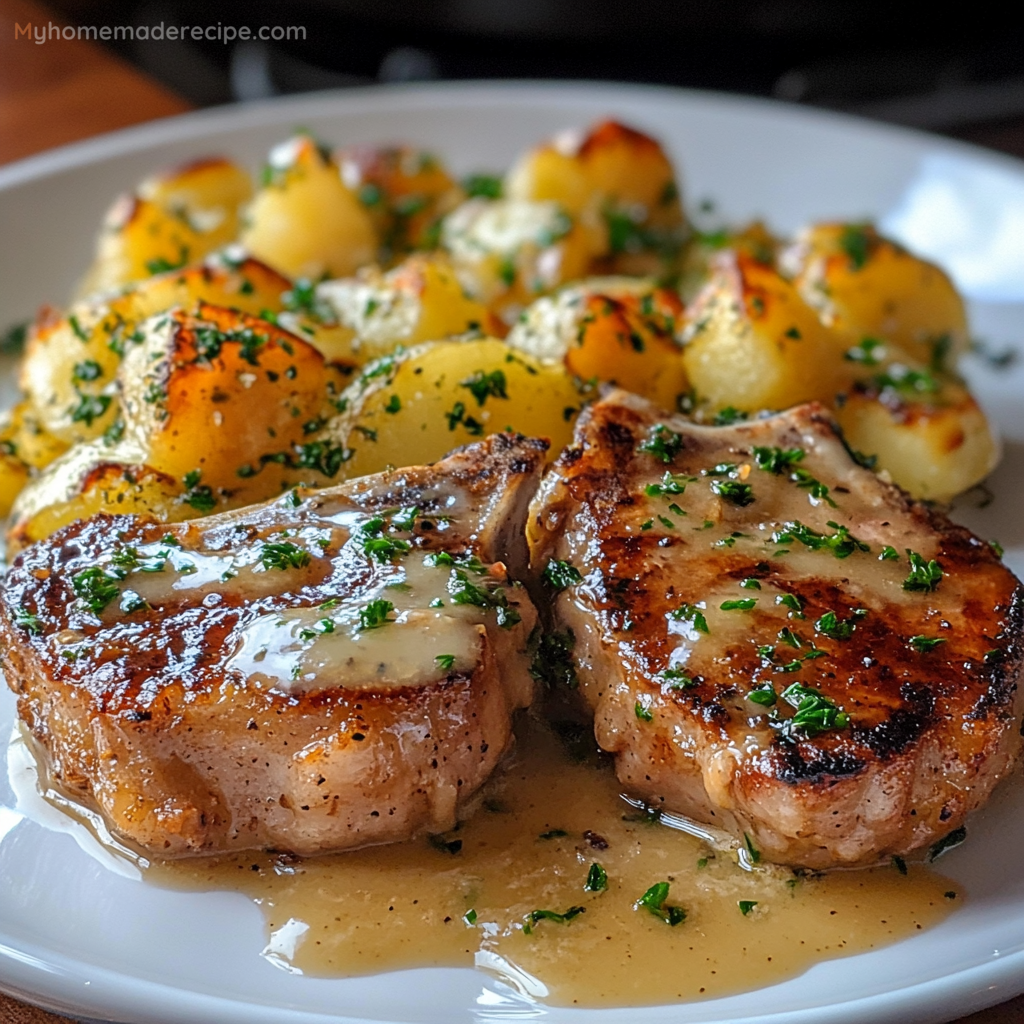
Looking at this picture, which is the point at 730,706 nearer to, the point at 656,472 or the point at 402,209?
the point at 656,472

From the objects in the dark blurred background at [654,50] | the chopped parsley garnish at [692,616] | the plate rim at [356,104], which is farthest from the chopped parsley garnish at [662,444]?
the dark blurred background at [654,50]

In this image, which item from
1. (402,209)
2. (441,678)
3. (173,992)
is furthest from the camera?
(402,209)

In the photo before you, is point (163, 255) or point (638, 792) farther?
point (163, 255)

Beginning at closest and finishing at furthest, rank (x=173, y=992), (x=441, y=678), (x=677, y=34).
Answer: (x=173, y=992), (x=441, y=678), (x=677, y=34)

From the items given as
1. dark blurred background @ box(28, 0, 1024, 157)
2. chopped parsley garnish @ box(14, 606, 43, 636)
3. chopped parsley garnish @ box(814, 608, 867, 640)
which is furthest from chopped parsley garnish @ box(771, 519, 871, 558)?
dark blurred background @ box(28, 0, 1024, 157)

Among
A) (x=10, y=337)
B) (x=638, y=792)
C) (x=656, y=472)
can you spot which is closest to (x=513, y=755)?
(x=638, y=792)

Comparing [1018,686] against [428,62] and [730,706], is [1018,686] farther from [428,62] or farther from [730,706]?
[428,62]

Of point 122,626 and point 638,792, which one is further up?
point 122,626

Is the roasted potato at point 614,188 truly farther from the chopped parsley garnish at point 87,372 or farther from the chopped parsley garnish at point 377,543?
the chopped parsley garnish at point 377,543

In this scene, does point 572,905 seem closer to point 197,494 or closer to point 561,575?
point 561,575
